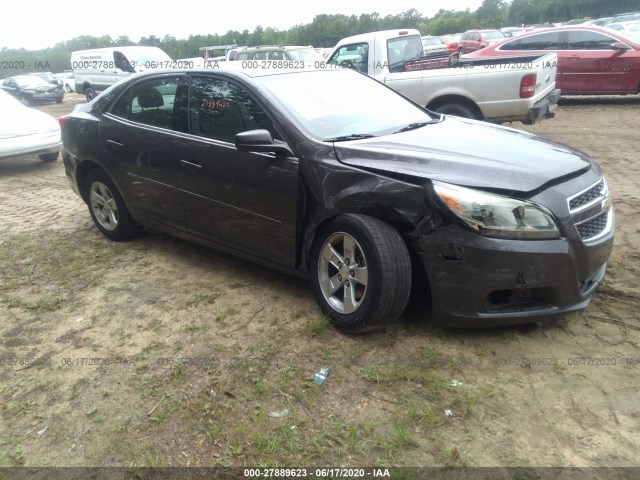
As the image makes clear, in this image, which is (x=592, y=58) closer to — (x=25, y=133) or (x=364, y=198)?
(x=364, y=198)

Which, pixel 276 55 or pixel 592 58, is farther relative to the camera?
pixel 276 55

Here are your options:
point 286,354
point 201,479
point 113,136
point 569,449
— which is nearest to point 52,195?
point 113,136

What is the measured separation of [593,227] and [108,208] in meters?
4.16

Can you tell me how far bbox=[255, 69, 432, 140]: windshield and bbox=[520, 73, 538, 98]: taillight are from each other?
11.8ft

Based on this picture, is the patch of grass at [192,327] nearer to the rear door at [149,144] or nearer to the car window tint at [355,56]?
the rear door at [149,144]

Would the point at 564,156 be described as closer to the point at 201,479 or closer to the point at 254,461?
the point at 254,461

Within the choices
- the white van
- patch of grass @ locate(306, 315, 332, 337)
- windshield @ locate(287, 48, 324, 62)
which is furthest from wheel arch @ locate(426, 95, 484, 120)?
the white van

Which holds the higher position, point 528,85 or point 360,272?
point 528,85

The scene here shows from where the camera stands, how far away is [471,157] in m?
3.16

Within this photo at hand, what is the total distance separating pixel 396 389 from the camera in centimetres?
283

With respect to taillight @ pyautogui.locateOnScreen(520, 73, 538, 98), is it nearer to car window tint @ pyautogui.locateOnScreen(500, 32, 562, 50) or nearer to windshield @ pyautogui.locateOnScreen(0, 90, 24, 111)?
car window tint @ pyautogui.locateOnScreen(500, 32, 562, 50)

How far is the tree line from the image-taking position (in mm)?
47656

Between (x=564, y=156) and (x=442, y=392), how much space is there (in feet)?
5.56

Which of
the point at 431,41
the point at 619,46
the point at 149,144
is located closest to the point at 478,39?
the point at 431,41
